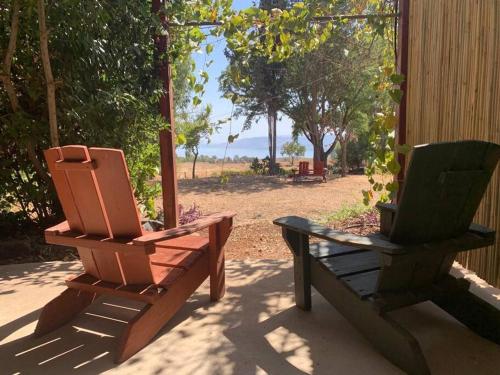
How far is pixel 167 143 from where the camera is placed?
4.02m

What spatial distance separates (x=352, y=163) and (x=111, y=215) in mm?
17864

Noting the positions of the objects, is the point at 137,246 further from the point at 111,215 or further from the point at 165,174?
the point at 165,174

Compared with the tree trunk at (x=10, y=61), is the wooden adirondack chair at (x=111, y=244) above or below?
below

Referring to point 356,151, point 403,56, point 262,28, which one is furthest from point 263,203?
point 356,151

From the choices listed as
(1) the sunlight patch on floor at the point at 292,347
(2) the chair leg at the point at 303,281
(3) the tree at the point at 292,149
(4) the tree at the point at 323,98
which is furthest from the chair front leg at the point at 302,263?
(3) the tree at the point at 292,149

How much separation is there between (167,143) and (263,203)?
4.80 meters

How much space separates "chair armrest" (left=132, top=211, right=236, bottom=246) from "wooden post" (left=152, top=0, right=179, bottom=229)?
1.61m

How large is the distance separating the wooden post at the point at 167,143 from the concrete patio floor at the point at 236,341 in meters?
1.49

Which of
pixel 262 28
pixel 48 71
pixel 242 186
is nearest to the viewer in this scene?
pixel 48 71

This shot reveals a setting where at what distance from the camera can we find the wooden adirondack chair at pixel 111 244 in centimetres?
185

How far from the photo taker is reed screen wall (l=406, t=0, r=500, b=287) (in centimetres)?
237

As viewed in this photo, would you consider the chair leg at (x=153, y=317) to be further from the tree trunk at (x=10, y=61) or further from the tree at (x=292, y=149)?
the tree at (x=292, y=149)

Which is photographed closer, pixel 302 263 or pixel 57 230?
pixel 57 230

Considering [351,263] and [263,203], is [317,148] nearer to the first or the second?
[263,203]
